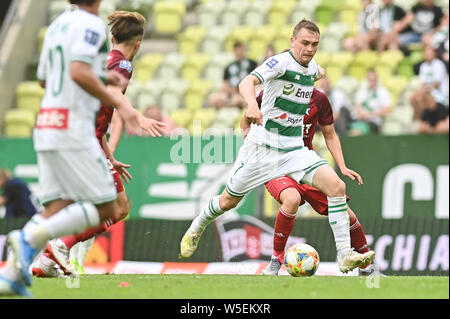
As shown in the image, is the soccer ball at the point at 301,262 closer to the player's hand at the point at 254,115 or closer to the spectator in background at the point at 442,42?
the player's hand at the point at 254,115

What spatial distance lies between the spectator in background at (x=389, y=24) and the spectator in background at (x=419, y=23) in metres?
0.10

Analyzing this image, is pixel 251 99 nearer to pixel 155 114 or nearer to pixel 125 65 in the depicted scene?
pixel 125 65

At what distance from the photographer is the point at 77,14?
7.53 meters

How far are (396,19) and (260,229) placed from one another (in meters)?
6.12

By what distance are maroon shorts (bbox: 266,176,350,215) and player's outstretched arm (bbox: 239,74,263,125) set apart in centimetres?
166

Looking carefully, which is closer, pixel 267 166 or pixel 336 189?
pixel 336 189

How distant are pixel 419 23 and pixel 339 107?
3.06 m

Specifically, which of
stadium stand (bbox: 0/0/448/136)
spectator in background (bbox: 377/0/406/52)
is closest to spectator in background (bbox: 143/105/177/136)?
stadium stand (bbox: 0/0/448/136)

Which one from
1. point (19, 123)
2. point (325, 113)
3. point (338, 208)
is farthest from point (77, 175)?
point (19, 123)

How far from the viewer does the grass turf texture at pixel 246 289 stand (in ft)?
25.6

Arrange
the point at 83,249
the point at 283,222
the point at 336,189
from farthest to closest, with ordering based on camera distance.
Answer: the point at 83,249
the point at 283,222
the point at 336,189

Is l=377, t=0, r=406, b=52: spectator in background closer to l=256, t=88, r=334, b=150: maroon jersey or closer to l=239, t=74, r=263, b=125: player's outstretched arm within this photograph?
l=256, t=88, r=334, b=150: maroon jersey

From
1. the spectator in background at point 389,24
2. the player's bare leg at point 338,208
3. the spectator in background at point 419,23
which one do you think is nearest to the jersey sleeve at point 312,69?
the player's bare leg at point 338,208

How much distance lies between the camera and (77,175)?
7449 millimetres
